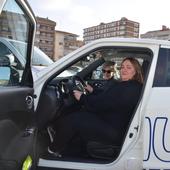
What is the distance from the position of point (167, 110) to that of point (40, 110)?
107 cm

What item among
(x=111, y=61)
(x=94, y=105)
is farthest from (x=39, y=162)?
(x=111, y=61)

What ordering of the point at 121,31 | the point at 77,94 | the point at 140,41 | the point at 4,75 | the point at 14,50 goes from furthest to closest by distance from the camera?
the point at 121,31 → the point at 77,94 → the point at 140,41 → the point at 14,50 → the point at 4,75

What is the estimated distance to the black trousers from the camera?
12.4ft

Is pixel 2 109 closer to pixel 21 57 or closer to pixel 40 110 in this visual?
pixel 21 57

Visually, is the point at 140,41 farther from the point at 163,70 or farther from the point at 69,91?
the point at 69,91

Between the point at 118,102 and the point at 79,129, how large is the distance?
473mm

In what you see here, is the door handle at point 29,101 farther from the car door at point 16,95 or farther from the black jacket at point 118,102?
the black jacket at point 118,102

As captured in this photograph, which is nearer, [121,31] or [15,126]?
[15,126]

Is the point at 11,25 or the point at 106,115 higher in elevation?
the point at 11,25

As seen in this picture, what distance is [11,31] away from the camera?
286 centimetres

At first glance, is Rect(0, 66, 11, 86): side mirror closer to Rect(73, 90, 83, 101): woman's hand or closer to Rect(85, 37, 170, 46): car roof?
Rect(85, 37, 170, 46): car roof

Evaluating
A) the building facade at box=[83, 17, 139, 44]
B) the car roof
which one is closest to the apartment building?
the car roof

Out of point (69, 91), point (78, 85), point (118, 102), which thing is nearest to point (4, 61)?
point (118, 102)

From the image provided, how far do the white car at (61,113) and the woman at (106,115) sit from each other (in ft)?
0.23
